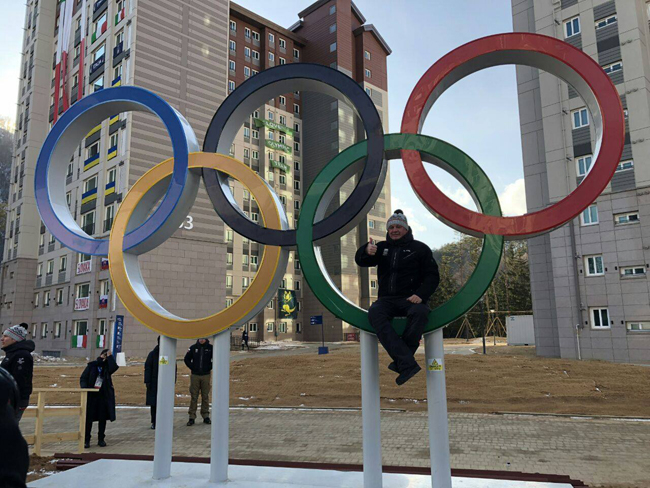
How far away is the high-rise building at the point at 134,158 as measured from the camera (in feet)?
105

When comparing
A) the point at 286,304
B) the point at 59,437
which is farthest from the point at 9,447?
the point at 286,304

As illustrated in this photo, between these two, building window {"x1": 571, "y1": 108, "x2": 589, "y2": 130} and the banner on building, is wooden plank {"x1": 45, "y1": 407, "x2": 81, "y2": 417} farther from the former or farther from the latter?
the banner on building

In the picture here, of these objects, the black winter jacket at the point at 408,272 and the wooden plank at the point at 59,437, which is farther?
the wooden plank at the point at 59,437

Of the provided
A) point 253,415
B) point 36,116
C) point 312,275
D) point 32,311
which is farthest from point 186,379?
point 36,116

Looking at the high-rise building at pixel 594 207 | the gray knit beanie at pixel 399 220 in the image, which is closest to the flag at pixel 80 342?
the high-rise building at pixel 594 207

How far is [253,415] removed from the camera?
1156 cm

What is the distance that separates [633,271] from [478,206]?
68.0 feet

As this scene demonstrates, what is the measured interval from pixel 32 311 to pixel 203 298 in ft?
59.5

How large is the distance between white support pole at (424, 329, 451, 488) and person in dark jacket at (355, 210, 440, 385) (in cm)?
35

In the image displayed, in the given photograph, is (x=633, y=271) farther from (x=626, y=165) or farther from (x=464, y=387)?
(x=464, y=387)

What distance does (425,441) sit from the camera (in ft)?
28.1

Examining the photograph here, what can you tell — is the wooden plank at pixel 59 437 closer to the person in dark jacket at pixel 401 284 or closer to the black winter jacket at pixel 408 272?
the person in dark jacket at pixel 401 284

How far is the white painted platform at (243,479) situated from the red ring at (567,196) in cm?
290

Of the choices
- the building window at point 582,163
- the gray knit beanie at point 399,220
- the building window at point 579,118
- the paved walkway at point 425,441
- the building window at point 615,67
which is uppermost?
the building window at point 615,67
